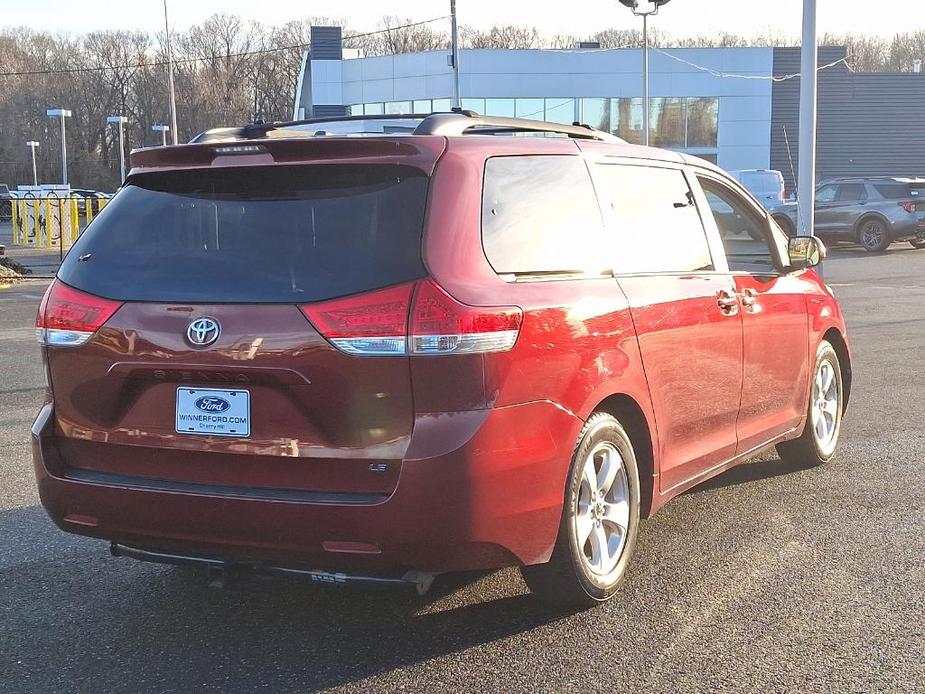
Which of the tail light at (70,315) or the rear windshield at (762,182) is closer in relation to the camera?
the tail light at (70,315)

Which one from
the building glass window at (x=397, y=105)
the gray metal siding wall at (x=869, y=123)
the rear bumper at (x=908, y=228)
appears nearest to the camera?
the rear bumper at (x=908, y=228)

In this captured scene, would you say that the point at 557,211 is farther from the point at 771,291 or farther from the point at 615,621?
the point at 771,291

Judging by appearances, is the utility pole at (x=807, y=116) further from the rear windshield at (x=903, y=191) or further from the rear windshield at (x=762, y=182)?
the rear windshield at (x=762, y=182)

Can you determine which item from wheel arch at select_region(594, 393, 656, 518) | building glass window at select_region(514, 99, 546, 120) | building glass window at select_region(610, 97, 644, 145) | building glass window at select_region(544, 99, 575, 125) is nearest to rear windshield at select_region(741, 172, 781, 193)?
building glass window at select_region(610, 97, 644, 145)

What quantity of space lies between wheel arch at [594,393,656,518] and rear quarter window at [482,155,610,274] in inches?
20.3

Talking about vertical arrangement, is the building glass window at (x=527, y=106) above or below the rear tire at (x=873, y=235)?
above

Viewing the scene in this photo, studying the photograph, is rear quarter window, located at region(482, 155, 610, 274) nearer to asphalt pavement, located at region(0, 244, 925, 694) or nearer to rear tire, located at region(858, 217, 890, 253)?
asphalt pavement, located at region(0, 244, 925, 694)

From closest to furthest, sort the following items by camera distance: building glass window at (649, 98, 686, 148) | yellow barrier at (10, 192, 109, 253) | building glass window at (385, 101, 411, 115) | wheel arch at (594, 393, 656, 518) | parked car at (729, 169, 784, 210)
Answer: wheel arch at (594, 393, 656, 518) → yellow barrier at (10, 192, 109, 253) → parked car at (729, 169, 784, 210) → building glass window at (649, 98, 686, 148) → building glass window at (385, 101, 411, 115)

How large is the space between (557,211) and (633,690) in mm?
1729

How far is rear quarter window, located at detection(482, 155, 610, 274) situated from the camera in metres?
3.90

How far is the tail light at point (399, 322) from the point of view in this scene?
11.6 ft

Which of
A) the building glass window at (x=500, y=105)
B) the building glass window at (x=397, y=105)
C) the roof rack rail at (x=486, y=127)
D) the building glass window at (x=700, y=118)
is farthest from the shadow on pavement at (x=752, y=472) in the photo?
the building glass window at (x=397, y=105)

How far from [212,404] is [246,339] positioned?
10.4 inches

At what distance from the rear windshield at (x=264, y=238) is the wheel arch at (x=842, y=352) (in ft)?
11.8
